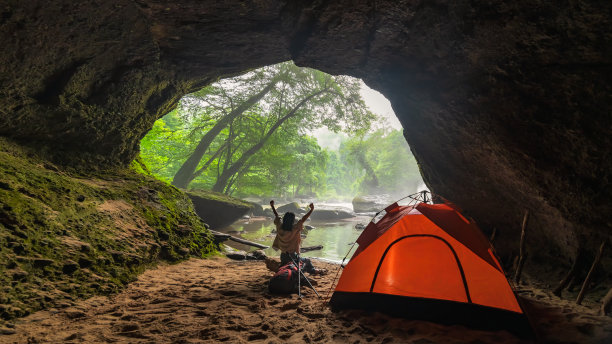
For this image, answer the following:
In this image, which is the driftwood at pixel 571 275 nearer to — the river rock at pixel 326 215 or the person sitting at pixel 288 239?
the person sitting at pixel 288 239

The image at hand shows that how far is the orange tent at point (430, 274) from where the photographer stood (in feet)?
10.9

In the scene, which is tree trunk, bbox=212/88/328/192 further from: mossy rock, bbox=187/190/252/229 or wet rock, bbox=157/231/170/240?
wet rock, bbox=157/231/170/240

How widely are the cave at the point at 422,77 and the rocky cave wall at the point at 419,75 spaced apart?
23 mm

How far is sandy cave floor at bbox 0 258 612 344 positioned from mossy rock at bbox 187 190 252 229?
8.73m

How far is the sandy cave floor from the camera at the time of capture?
275 cm

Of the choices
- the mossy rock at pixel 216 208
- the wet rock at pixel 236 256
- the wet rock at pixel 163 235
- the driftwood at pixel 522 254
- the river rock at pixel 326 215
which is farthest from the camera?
the river rock at pixel 326 215

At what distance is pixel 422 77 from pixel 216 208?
1151 centimetres

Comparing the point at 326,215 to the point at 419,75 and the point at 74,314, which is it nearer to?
the point at 419,75

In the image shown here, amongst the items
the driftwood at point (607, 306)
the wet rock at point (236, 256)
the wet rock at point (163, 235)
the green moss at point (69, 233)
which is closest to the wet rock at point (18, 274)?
the green moss at point (69, 233)

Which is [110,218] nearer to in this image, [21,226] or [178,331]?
[21,226]

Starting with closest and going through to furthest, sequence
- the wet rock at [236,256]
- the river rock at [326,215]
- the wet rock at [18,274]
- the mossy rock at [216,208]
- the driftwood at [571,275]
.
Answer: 1. the wet rock at [18,274]
2. the driftwood at [571,275]
3. the wet rock at [236,256]
4. the mossy rock at [216,208]
5. the river rock at [326,215]

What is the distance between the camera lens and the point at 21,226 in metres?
3.42

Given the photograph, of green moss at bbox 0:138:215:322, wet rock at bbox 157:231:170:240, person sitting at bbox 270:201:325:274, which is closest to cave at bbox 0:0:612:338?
green moss at bbox 0:138:215:322

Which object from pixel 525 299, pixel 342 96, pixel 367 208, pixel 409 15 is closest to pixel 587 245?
pixel 525 299
